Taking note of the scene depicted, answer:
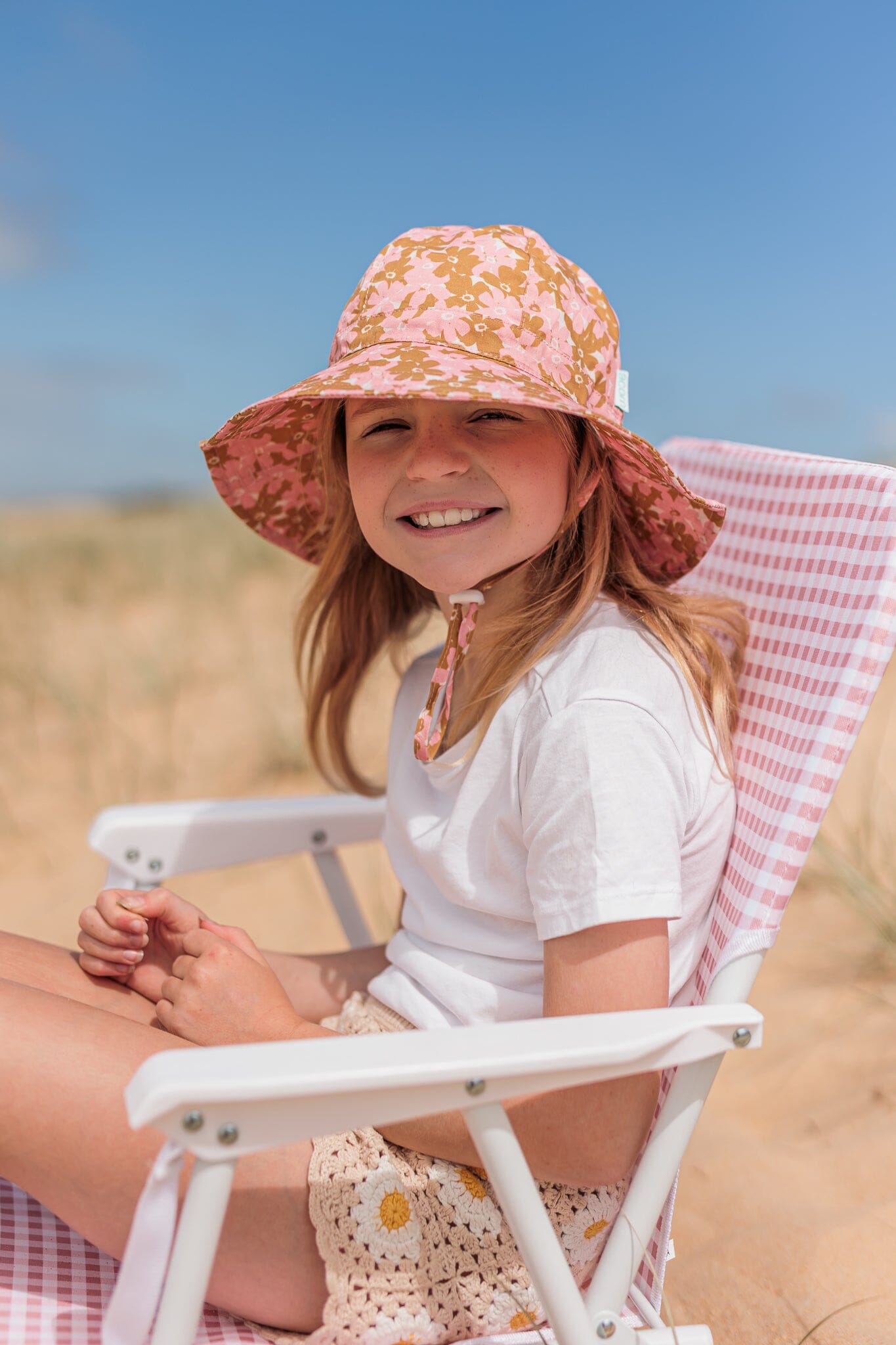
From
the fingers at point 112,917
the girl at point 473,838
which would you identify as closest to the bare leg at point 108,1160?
the girl at point 473,838

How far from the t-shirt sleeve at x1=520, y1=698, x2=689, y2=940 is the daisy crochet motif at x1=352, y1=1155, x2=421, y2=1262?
341mm

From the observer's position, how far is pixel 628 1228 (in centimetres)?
118

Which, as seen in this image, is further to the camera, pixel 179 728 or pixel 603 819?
pixel 179 728

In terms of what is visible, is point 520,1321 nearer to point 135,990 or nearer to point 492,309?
point 135,990

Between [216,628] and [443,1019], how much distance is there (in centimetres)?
473

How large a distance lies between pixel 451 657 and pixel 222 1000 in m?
0.50

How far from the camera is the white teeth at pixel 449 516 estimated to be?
1436 mm

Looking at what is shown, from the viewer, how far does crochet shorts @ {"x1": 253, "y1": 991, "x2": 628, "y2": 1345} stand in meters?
1.26

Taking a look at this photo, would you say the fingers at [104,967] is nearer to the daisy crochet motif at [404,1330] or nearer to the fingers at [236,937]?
the fingers at [236,937]

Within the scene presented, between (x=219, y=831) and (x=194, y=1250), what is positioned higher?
(x=194, y=1250)

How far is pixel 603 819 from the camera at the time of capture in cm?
119

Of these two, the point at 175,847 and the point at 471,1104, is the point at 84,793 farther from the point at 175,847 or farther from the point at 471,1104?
the point at 471,1104

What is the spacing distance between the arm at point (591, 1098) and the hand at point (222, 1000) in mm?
222

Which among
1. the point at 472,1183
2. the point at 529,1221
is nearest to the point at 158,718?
the point at 472,1183
